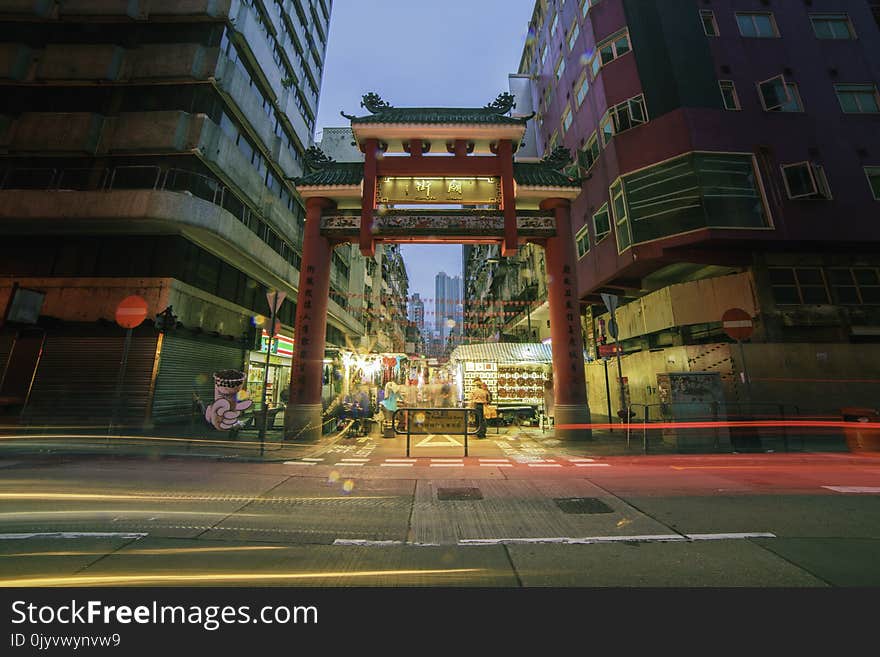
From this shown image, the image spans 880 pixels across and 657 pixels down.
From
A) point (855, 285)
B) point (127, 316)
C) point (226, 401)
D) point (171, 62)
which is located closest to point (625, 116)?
point (855, 285)

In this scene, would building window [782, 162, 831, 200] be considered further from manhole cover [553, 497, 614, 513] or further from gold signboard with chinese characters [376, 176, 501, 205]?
manhole cover [553, 497, 614, 513]

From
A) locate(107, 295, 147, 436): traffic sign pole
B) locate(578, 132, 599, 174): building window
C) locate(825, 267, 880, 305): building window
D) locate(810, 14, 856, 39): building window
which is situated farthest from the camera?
locate(578, 132, 599, 174): building window

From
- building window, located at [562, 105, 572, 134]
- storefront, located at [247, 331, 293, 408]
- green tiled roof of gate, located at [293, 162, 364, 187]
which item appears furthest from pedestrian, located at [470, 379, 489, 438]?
building window, located at [562, 105, 572, 134]

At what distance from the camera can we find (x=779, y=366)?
41.0 ft

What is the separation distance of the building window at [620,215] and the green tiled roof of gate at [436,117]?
5.71m

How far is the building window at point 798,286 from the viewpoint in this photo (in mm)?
13398

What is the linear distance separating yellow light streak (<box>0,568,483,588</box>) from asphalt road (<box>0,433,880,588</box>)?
0.06ft

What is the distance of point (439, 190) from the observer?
531 inches

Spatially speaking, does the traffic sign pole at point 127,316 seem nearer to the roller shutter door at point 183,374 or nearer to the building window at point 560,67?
the roller shutter door at point 183,374

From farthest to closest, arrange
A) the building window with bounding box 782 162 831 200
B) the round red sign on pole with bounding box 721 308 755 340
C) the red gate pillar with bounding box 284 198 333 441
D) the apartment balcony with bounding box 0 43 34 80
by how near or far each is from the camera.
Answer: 1. the apartment balcony with bounding box 0 43 34 80
2. the building window with bounding box 782 162 831 200
3. the red gate pillar with bounding box 284 198 333 441
4. the round red sign on pole with bounding box 721 308 755 340

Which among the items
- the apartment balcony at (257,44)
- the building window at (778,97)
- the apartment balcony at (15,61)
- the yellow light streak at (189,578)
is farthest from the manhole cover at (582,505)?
the apartment balcony at (15,61)

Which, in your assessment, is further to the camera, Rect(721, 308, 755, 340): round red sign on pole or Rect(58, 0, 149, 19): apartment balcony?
Rect(58, 0, 149, 19): apartment balcony

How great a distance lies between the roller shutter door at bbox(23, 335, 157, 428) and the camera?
37.1ft

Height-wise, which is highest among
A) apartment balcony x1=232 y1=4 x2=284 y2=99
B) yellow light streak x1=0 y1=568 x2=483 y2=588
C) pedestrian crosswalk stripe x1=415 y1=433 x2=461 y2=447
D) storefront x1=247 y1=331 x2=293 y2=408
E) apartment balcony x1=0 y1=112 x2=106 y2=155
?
apartment balcony x1=232 y1=4 x2=284 y2=99
